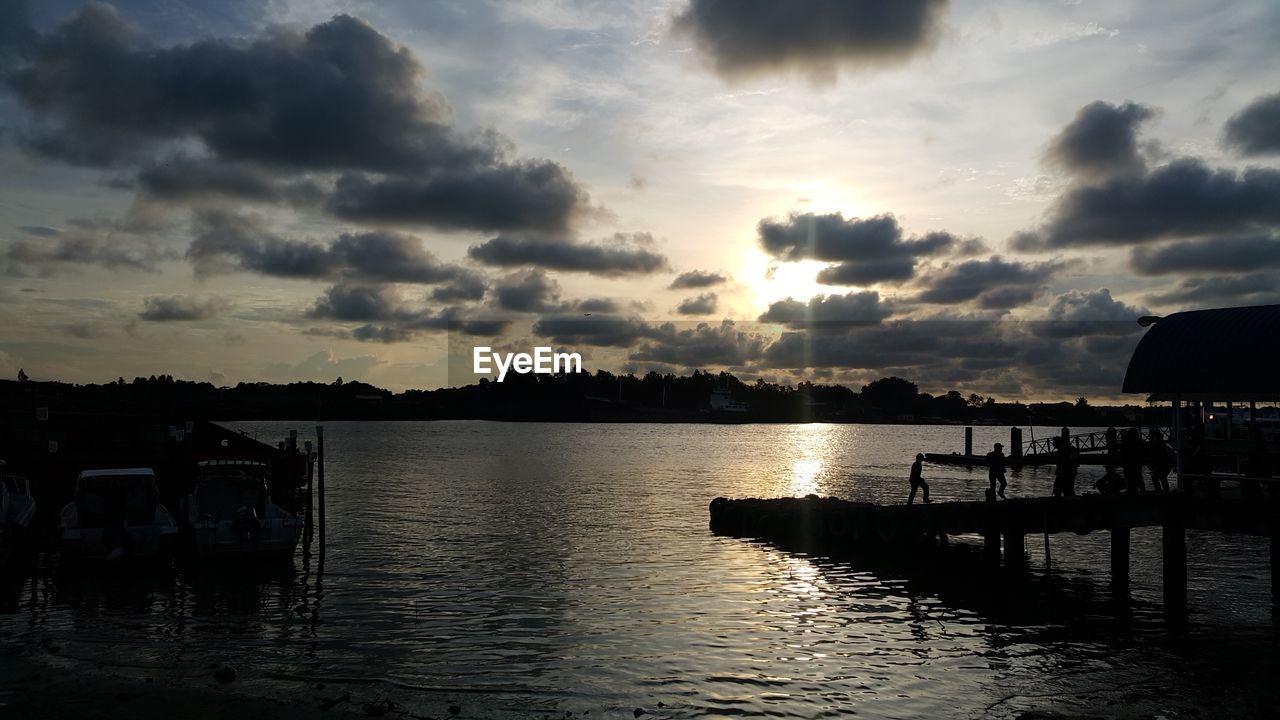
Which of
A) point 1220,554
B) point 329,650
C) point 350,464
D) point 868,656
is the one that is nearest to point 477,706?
point 329,650

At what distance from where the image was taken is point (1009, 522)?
2933 cm

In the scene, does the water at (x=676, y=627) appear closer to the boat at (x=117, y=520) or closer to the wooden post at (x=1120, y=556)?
the wooden post at (x=1120, y=556)

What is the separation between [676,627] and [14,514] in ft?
84.2

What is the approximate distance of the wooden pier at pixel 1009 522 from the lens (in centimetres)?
2381

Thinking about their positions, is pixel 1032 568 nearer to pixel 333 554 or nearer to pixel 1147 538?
pixel 1147 538

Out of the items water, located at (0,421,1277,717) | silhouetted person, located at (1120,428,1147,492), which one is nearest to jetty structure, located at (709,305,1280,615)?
silhouetted person, located at (1120,428,1147,492)

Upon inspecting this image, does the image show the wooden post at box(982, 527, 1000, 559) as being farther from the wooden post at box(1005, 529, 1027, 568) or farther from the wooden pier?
the wooden post at box(1005, 529, 1027, 568)

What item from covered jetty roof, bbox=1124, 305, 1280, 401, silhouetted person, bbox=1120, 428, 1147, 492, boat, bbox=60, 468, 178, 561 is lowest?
boat, bbox=60, 468, 178, 561

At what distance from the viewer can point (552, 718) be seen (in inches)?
595

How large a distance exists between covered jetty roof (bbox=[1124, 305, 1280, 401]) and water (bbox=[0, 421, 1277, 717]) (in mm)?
6064

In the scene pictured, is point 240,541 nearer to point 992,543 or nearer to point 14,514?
point 14,514

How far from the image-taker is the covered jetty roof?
953 inches

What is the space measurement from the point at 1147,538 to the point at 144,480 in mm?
41227

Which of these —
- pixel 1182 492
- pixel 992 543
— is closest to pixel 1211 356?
pixel 1182 492
